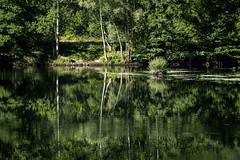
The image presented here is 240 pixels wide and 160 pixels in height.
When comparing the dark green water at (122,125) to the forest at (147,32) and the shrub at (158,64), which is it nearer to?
the shrub at (158,64)

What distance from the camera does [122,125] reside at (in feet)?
39.8

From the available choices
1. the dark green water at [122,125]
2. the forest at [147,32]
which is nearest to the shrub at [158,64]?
the dark green water at [122,125]

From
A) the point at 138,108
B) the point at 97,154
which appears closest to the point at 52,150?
the point at 97,154

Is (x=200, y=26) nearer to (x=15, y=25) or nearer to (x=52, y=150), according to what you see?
(x=15, y=25)

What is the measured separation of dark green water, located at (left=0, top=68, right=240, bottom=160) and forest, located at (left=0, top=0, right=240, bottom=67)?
32633mm

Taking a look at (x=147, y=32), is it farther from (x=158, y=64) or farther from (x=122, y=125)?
(x=122, y=125)

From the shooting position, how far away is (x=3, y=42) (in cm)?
5106

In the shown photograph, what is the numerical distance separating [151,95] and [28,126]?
9088 mm

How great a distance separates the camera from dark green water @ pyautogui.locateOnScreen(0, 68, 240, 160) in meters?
9.09

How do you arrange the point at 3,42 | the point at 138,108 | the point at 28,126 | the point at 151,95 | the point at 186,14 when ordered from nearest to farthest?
the point at 28,126
the point at 138,108
the point at 151,95
the point at 3,42
the point at 186,14

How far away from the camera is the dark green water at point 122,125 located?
29.8 ft

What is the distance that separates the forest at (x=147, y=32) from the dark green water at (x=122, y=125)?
32.6m

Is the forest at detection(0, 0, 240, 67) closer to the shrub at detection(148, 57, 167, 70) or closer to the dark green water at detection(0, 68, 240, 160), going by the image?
the shrub at detection(148, 57, 167, 70)

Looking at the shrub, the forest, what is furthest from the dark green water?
the forest
